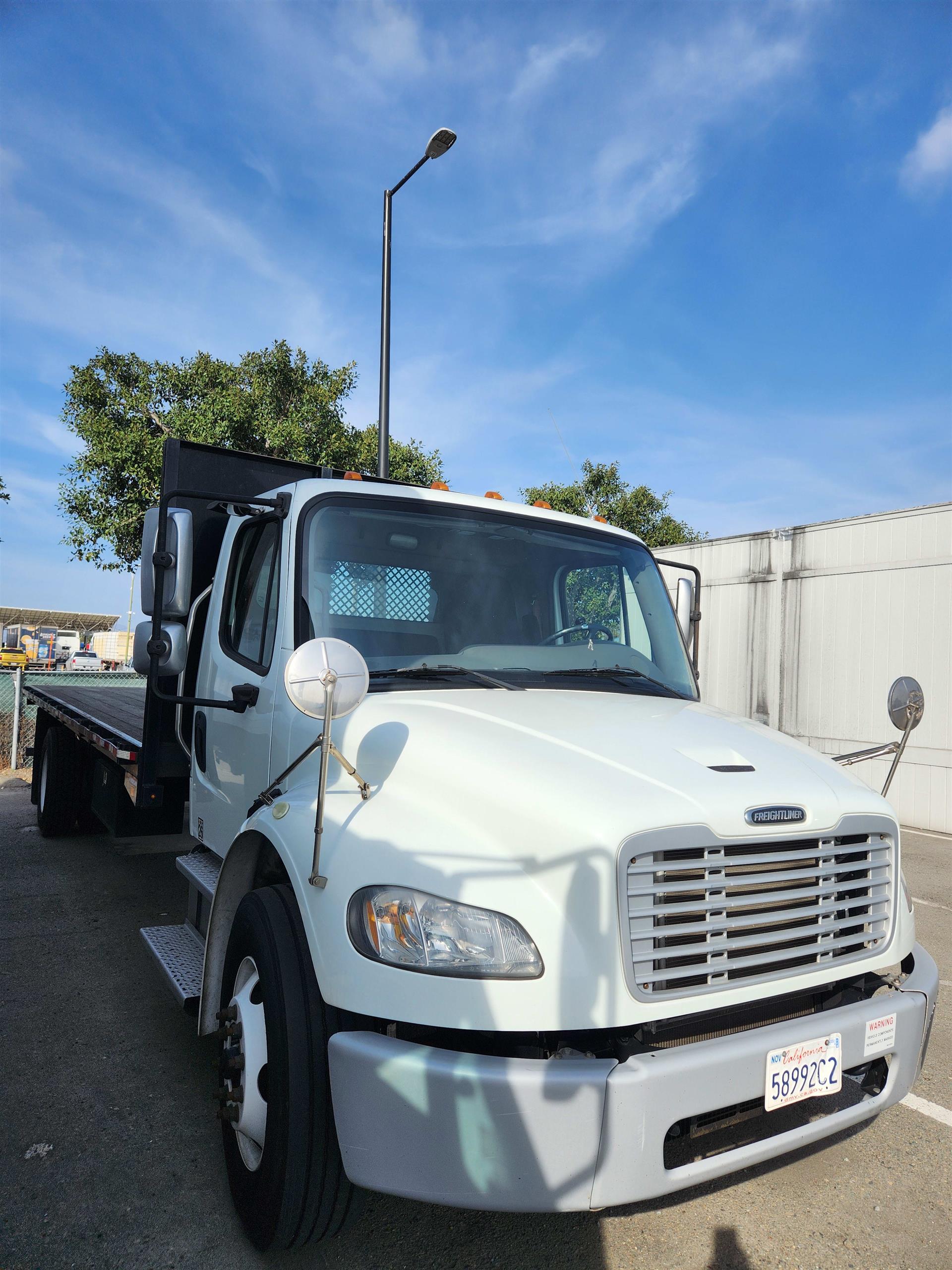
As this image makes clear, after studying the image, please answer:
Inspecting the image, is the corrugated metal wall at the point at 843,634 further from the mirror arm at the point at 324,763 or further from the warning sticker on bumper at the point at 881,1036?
the mirror arm at the point at 324,763

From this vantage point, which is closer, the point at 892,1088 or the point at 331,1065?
the point at 331,1065

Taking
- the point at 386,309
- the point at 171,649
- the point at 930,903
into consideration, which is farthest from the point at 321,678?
the point at 386,309

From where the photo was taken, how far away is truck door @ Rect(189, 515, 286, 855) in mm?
3236

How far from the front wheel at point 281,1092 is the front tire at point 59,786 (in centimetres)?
533

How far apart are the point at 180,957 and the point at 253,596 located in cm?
139

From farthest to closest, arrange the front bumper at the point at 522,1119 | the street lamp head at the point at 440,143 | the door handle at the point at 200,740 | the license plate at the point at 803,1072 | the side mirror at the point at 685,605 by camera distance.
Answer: the street lamp head at the point at 440,143 → the side mirror at the point at 685,605 → the door handle at the point at 200,740 → the license plate at the point at 803,1072 → the front bumper at the point at 522,1119

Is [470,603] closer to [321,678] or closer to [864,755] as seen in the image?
[321,678]

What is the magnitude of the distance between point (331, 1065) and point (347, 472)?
2426 millimetres

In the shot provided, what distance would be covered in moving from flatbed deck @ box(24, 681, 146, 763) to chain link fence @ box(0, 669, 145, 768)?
9.29 feet

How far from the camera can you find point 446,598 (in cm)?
330

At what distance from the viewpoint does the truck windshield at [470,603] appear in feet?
10.2

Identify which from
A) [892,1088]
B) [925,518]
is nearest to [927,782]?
[925,518]

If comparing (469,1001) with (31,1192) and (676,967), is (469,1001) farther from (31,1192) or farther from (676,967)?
(31,1192)

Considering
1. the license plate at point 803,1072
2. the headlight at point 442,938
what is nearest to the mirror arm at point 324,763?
the headlight at point 442,938
